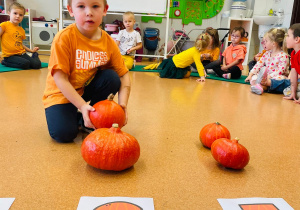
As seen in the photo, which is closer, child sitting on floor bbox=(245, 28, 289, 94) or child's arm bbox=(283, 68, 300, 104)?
child's arm bbox=(283, 68, 300, 104)

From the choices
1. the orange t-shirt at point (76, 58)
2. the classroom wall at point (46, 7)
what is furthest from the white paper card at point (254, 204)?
the classroom wall at point (46, 7)

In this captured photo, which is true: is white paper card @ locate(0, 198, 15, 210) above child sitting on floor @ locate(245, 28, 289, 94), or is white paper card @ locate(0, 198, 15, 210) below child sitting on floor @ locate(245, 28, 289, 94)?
below

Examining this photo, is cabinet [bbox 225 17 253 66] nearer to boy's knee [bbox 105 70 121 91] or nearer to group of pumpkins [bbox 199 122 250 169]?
boy's knee [bbox 105 70 121 91]

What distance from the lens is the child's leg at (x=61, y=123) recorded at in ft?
3.66

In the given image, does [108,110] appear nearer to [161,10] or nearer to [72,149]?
[72,149]

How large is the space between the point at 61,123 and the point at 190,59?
2305mm

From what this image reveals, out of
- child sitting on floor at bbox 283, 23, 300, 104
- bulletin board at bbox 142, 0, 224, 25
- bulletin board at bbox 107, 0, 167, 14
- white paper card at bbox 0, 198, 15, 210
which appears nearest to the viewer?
white paper card at bbox 0, 198, 15, 210

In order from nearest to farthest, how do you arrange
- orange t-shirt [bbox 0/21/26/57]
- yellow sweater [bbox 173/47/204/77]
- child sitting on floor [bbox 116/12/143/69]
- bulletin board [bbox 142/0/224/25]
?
yellow sweater [bbox 173/47/204/77] → orange t-shirt [bbox 0/21/26/57] → child sitting on floor [bbox 116/12/143/69] → bulletin board [bbox 142/0/224/25]

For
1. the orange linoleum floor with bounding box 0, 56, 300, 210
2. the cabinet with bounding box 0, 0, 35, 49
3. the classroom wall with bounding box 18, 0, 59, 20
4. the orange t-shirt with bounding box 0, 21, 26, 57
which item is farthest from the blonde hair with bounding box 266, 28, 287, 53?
the classroom wall with bounding box 18, 0, 59, 20

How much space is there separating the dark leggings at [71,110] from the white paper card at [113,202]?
433mm

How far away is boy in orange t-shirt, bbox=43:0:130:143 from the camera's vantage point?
3.47 ft

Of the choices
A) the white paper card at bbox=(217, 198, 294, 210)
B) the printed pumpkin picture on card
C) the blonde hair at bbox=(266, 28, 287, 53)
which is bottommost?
the white paper card at bbox=(217, 198, 294, 210)

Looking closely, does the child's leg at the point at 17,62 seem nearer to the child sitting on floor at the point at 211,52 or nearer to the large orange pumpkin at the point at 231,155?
the child sitting on floor at the point at 211,52

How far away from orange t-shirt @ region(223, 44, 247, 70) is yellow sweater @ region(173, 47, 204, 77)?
2.17 ft
